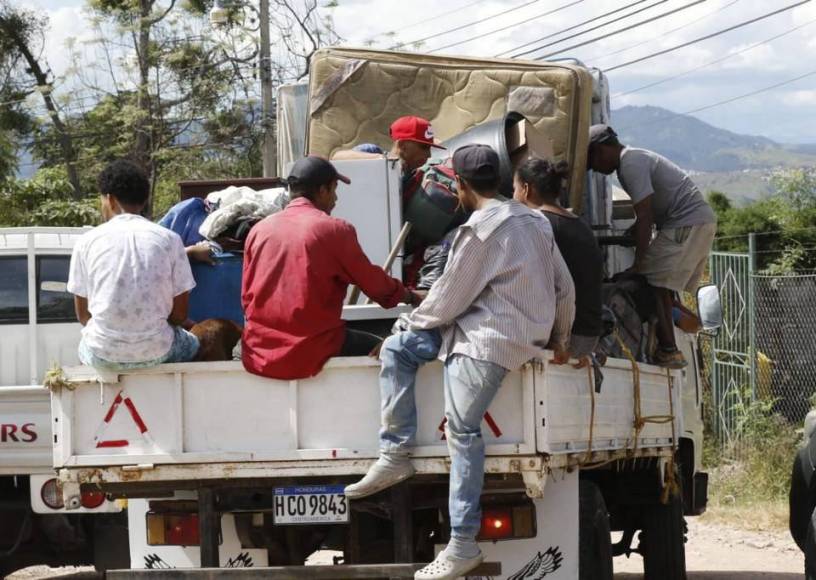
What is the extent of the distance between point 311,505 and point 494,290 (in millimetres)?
1164

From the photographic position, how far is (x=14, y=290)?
8.65 meters

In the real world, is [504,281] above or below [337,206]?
below

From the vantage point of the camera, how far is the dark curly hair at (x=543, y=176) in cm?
673

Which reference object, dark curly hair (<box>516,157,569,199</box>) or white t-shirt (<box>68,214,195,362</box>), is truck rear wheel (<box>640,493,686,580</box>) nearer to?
dark curly hair (<box>516,157,569,199</box>)

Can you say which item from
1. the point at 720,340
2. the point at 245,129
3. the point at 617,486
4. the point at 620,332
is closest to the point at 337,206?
the point at 620,332

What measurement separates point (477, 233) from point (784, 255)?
603 inches

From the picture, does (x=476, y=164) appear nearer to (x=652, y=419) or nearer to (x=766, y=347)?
(x=652, y=419)

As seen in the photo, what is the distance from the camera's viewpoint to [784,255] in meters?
20.4

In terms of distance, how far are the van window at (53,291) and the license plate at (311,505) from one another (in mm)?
3056

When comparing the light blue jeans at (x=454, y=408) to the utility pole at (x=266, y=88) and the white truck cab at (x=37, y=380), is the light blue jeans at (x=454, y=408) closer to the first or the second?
the white truck cab at (x=37, y=380)

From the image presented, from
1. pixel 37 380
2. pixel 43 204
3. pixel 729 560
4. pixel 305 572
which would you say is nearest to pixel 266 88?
pixel 43 204

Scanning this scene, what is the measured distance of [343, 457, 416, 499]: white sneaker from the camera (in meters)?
5.77

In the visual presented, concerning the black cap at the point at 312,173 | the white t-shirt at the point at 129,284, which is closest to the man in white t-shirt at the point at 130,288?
the white t-shirt at the point at 129,284

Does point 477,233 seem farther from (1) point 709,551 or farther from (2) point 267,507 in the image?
(1) point 709,551
